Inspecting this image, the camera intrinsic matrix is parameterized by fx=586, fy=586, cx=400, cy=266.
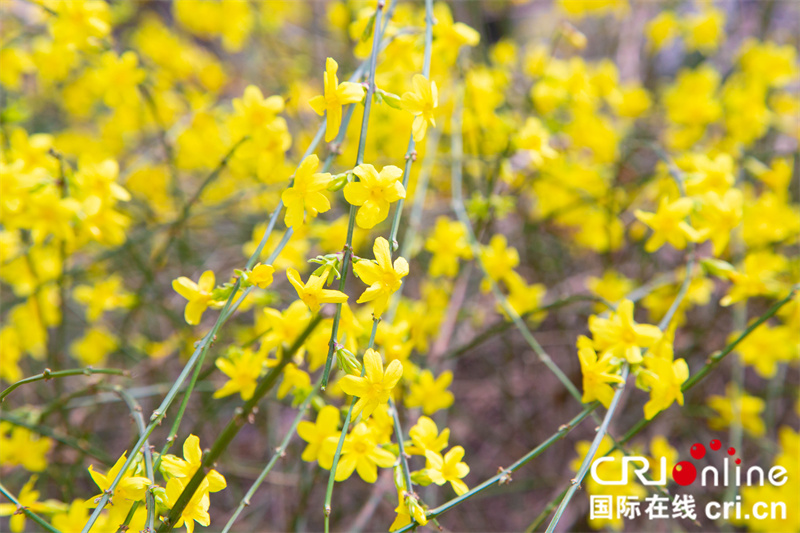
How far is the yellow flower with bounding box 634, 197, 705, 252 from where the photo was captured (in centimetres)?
137

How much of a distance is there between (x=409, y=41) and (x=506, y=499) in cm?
203

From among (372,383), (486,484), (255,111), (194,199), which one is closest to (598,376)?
(486,484)

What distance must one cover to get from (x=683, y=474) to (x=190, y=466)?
4.56 ft

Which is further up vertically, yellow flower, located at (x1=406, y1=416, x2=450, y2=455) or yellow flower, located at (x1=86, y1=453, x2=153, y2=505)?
yellow flower, located at (x1=86, y1=453, x2=153, y2=505)

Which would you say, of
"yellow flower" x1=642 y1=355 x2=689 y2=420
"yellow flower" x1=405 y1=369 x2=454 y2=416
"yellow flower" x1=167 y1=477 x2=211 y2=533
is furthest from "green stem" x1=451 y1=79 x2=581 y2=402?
"yellow flower" x1=167 y1=477 x2=211 y2=533

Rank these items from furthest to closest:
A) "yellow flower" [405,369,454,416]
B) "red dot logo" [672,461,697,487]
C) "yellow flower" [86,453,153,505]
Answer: "red dot logo" [672,461,697,487] < "yellow flower" [405,369,454,416] < "yellow flower" [86,453,153,505]

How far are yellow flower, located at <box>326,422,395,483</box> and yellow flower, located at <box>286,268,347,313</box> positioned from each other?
0.27m

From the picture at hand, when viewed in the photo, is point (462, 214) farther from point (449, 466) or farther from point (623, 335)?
point (449, 466)

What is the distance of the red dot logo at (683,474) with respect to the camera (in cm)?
165

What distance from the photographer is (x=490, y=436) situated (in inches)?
107

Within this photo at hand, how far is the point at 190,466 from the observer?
3.20ft

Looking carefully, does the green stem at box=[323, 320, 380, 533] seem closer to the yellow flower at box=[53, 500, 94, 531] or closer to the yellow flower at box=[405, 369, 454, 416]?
the yellow flower at box=[405, 369, 454, 416]

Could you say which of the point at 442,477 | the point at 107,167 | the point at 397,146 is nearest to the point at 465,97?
the point at 397,146

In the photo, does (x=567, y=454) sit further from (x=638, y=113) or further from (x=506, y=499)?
(x=638, y=113)
